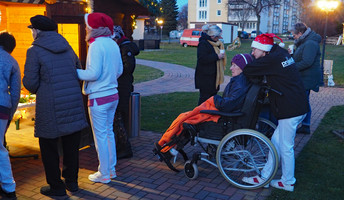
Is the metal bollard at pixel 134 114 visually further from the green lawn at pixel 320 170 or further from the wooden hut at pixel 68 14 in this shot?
the green lawn at pixel 320 170

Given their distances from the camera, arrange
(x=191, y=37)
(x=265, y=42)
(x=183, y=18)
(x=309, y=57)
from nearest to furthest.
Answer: (x=265, y=42) < (x=309, y=57) < (x=191, y=37) < (x=183, y=18)

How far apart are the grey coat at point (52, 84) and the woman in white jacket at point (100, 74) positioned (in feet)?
0.72

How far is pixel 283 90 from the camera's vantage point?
394 cm

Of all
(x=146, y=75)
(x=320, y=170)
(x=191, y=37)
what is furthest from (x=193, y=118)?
(x=191, y=37)

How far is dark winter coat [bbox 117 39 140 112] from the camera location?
16.1 feet

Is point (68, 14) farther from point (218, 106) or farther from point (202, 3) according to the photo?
point (202, 3)

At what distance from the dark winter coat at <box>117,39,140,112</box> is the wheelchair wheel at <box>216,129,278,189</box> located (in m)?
1.67

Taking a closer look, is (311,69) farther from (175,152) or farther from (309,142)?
(175,152)

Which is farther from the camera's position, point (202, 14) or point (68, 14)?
A: point (202, 14)

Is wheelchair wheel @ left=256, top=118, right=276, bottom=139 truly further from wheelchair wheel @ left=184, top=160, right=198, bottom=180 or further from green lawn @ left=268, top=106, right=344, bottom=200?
wheelchair wheel @ left=184, top=160, right=198, bottom=180

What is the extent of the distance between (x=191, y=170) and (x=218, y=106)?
2.84 ft

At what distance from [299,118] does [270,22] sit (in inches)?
3622

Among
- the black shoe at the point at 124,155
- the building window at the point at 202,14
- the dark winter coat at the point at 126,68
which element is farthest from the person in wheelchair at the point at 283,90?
the building window at the point at 202,14

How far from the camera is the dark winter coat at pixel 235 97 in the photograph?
4.14 meters
